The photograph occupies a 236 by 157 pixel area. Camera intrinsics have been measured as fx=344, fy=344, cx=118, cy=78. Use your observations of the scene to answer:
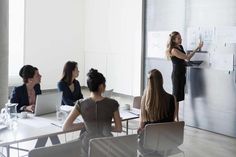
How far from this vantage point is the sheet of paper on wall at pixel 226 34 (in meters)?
5.24

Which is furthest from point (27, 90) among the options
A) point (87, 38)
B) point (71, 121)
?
point (87, 38)

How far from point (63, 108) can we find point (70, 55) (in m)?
6.47

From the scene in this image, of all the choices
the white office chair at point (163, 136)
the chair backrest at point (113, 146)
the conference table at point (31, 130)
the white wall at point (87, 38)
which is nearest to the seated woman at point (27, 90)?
the conference table at point (31, 130)

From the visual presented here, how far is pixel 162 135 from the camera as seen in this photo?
299 centimetres

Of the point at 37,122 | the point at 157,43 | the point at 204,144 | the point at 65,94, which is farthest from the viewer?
the point at 157,43

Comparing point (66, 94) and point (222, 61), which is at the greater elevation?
point (222, 61)

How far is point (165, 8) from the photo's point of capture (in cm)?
646

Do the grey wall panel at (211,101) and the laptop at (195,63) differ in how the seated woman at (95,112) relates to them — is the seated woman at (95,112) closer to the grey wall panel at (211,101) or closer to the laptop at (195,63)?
the grey wall panel at (211,101)

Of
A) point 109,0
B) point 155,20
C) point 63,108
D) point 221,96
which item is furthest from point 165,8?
point 63,108

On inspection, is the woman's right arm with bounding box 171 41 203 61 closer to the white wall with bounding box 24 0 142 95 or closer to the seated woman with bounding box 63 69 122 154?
the white wall with bounding box 24 0 142 95

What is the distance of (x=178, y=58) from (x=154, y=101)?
2.57 metres

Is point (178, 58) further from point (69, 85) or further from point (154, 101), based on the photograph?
point (154, 101)

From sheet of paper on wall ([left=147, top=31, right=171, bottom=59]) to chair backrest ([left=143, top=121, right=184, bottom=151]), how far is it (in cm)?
358

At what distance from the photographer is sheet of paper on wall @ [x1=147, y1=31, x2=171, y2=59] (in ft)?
→ 21.5
